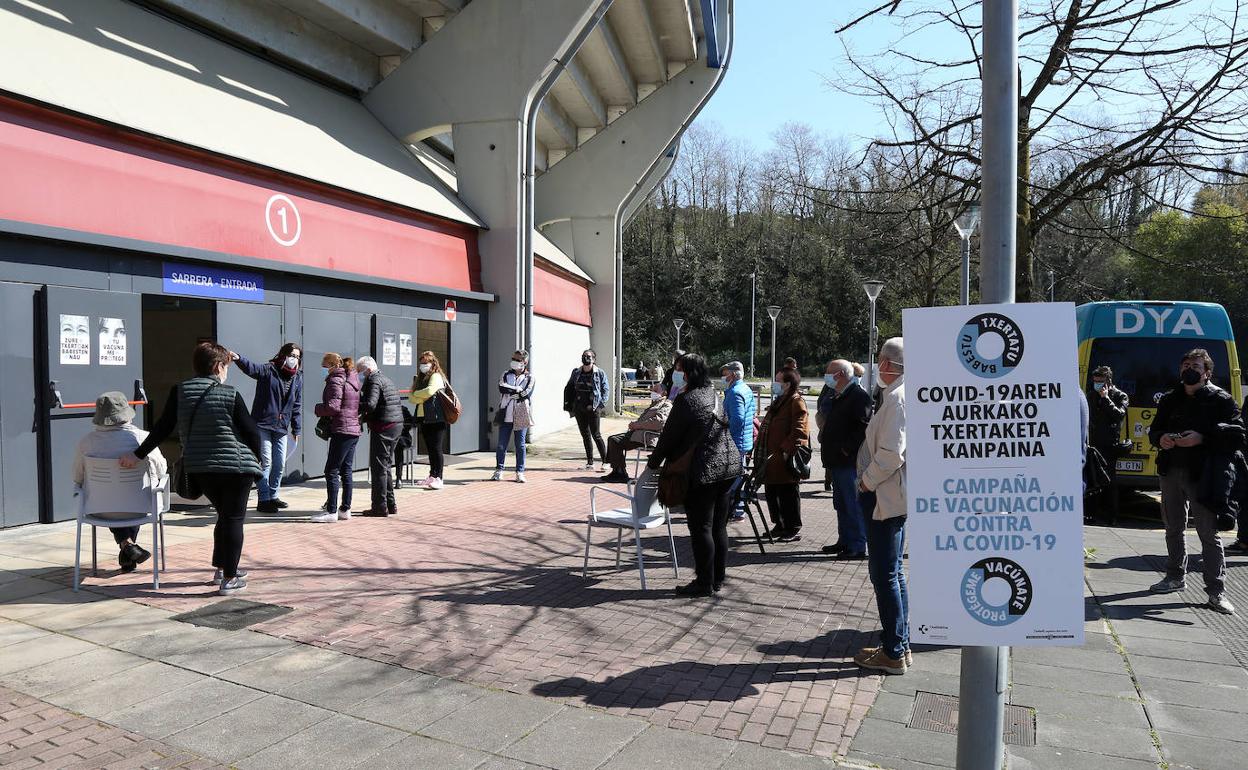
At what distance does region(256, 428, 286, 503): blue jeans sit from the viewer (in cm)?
934

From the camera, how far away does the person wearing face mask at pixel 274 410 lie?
9.20m

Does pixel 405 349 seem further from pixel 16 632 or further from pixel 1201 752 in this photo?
pixel 1201 752

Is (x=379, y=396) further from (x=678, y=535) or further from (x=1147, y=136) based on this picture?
(x=1147, y=136)

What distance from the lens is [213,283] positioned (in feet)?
32.5

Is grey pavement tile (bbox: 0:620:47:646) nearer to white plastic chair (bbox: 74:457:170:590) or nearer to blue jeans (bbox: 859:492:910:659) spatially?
white plastic chair (bbox: 74:457:170:590)

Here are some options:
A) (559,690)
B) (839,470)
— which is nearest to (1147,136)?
(839,470)

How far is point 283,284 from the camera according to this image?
11.0 metres

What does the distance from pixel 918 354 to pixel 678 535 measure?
6.05m

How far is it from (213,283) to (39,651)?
583 centimetres

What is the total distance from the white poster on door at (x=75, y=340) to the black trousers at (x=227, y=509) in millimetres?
3361

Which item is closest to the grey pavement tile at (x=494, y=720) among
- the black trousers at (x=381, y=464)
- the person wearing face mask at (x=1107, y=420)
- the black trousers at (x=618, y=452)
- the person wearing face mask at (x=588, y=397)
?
the black trousers at (x=381, y=464)

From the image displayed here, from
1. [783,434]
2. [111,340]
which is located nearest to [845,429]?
[783,434]

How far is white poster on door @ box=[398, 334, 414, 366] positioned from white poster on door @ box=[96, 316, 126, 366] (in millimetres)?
4698

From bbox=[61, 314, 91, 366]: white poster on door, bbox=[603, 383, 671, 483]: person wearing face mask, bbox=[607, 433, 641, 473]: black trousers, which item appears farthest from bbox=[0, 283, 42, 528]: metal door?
bbox=[607, 433, 641, 473]: black trousers
